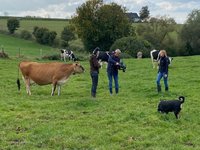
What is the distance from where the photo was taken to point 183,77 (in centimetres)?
2586

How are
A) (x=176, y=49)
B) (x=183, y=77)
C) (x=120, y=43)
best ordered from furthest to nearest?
1. (x=176, y=49)
2. (x=120, y=43)
3. (x=183, y=77)

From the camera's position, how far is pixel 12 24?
7788 cm

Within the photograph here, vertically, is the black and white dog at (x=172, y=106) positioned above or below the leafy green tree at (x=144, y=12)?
below

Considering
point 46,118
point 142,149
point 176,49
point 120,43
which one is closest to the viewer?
point 142,149

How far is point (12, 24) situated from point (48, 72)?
60.9 m

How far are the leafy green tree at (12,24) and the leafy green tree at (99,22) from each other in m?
19.9

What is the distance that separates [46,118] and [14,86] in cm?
958

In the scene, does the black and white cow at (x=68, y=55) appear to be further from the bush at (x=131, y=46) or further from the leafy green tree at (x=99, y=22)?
the leafy green tree at (x=99, y=22)

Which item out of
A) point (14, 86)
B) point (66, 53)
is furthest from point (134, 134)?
point (66, 53)

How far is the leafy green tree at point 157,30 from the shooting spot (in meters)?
70.2

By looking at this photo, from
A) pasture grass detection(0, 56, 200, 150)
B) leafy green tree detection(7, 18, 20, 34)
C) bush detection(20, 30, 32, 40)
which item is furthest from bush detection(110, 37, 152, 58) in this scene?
leafy green tree detection(7, 18, 20, 34)

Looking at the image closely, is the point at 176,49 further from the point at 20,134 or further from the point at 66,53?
the point at 20,134

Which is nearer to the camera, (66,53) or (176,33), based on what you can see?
(66,53)

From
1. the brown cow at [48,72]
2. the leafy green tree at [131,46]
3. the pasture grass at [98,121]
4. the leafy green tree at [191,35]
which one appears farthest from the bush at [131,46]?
the brown cow at [48,72]
